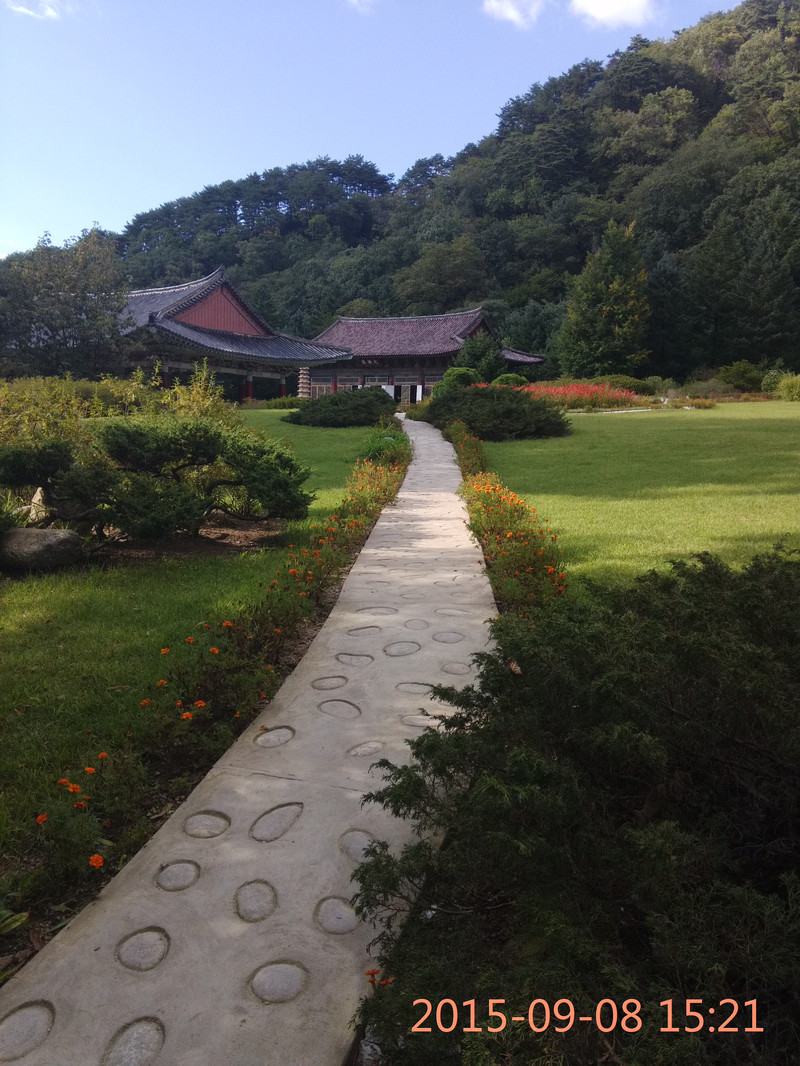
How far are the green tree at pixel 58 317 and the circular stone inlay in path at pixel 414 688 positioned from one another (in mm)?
23480

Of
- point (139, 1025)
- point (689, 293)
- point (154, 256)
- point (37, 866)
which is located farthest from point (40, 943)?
point (154, 256)

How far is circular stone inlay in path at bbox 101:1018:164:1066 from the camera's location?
4.61 feet

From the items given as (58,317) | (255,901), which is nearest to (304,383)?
(58,317)

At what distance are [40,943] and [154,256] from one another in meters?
61.0

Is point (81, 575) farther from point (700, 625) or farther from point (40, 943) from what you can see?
point (700, 625)

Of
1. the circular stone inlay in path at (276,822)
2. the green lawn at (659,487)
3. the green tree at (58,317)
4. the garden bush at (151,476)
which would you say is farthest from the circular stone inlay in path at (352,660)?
the green tree at (58,317)

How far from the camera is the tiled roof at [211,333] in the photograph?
949 inches

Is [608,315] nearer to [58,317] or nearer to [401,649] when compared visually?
[58,317]

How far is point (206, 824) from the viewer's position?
2162mm

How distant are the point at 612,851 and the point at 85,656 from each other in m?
2.90

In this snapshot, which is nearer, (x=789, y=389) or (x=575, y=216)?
(x=789, y=389)

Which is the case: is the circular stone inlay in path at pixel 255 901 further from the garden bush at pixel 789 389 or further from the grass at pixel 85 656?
the garden bush at pixel 789 389

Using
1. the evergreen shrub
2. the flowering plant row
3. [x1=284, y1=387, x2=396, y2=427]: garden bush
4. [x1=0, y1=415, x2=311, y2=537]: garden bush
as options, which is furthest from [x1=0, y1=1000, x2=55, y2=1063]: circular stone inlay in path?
the evergreen shrub

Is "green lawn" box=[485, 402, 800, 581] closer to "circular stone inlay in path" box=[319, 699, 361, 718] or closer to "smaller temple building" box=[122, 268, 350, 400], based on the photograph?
"circular stone inlay in path" box=[319, 699, 361, 718]
